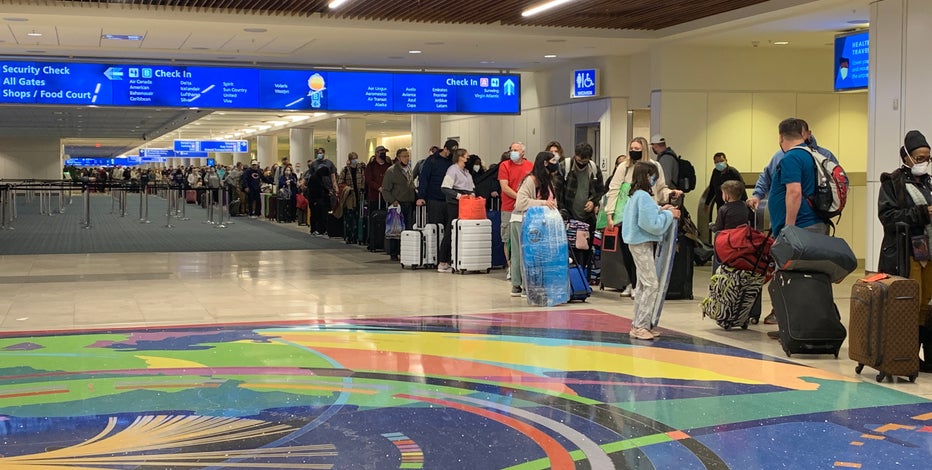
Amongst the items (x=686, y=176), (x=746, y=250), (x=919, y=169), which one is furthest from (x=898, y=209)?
(x=686, y=176)

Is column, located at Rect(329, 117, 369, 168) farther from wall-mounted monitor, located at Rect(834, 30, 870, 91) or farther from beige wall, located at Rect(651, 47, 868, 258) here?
wall-mounted monitor, located at Rect(834, 30, 870, 91)

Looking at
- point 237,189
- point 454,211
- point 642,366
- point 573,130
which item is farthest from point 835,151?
point 237,189

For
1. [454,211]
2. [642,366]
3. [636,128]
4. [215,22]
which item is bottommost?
[642,366]

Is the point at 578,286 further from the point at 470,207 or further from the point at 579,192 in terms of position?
the point at 470,207

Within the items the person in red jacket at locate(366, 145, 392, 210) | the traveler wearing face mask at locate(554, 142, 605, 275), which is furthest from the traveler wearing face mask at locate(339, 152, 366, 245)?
the traveler wearing face mask at locate(554, 142, 605, 275)

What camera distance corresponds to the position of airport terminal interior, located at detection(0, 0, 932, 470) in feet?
16.8

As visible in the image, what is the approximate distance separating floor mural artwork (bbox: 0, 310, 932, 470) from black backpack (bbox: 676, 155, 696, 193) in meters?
6.79

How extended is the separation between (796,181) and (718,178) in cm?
776

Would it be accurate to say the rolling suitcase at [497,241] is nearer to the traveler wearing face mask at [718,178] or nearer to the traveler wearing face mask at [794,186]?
the traveler wearing face mask at [718,178]

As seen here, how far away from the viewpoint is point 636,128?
696 inches

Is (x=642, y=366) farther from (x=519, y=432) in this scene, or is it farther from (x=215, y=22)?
(x=215, y=22)

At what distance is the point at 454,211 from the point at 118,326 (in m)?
5.42

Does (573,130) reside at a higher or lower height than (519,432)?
higher

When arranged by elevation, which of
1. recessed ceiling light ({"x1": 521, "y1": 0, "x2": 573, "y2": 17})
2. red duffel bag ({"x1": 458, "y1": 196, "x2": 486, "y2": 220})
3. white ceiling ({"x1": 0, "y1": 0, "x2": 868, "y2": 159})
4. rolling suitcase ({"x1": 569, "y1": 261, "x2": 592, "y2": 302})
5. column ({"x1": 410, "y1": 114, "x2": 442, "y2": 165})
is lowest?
rolling suitcase ({"x1": 569, "y1": 261, "x2": 592, "y2": 302})
